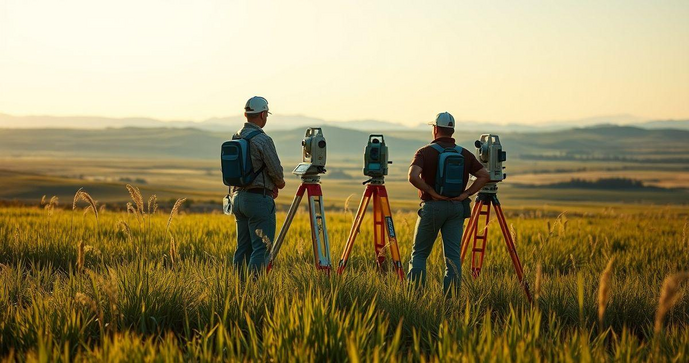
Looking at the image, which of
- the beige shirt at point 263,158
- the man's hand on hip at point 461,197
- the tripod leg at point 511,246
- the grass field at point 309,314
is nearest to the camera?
the grass field at point 309,314

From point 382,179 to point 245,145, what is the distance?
1.97 m

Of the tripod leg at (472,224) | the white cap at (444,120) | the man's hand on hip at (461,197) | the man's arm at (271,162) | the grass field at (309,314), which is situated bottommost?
the grass field at (309,314)

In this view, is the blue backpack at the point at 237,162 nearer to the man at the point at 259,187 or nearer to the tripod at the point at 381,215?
the man at the point at 259,187

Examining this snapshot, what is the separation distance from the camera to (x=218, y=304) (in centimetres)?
821

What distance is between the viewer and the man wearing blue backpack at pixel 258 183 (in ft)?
33.0

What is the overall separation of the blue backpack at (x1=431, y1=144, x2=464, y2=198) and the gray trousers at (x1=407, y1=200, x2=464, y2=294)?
244 mm

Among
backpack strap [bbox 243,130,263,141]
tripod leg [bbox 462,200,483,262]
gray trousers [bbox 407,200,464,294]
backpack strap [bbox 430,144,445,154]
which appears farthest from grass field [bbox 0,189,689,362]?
backpack strap [bbox 430,144,445,154]

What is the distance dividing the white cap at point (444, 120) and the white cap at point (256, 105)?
7.74 ft

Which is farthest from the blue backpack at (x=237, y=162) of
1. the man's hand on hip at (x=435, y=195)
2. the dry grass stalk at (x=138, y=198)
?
the man's hand on hip at (x=435, y=195)

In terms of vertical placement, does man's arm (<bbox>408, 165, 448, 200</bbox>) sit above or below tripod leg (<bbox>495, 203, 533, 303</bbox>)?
above

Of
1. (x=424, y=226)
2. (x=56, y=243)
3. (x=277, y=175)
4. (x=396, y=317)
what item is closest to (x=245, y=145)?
(x=277, y=175)

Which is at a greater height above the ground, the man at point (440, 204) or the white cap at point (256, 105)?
the white cap at point (256, 105)

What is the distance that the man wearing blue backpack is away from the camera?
33.0 feet

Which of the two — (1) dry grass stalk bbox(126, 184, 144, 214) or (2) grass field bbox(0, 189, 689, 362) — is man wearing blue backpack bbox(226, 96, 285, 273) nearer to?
(2) grass field bbox(0, 189, 689, 362)
